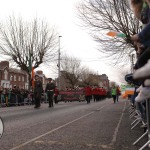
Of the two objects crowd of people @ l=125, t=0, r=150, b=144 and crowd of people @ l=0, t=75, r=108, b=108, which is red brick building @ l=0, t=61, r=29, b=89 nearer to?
crowd of people @ l=0, t=75, r=108, b=108

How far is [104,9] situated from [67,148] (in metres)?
15.1

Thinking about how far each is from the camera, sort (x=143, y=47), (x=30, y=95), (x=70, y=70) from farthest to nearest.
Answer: (x=70, y=70)
(x=30, y=95)
(x=143, y=47)

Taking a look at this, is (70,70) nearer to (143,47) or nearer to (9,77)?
(9,77)

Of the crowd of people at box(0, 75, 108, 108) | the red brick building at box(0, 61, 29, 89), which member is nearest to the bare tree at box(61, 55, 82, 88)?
the red brick building at box(0, 61, 29, 89)

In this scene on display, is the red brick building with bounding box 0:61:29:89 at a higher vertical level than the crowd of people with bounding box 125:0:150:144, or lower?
higher

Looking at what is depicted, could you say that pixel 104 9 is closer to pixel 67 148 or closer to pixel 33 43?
pixel 67 148

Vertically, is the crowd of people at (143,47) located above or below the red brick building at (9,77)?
below

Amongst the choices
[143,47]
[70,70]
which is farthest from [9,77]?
[143,47]

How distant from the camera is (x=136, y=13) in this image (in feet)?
8.70

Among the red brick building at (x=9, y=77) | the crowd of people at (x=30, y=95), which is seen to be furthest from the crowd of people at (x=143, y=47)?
the red brick building at (x=9, y=77)

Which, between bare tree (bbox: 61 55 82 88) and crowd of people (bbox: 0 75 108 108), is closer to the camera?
crowd of people (bbox: 0 75 108 108)

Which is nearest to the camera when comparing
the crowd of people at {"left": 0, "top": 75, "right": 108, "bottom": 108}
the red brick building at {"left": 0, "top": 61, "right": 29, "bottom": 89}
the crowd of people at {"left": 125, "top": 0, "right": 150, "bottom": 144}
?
the crowd of people at {"left": 125, "top": 0, "right": 150, "bottom": 144}

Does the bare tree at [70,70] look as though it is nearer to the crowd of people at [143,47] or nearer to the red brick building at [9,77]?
the red brick building at [9,77]

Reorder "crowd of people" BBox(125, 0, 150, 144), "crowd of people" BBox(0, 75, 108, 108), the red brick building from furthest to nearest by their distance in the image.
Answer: the red brick building, "crowd of people" BBox(0, 75, 108, 108), "crowd of people" BBox(125, 0, 150, 144)
